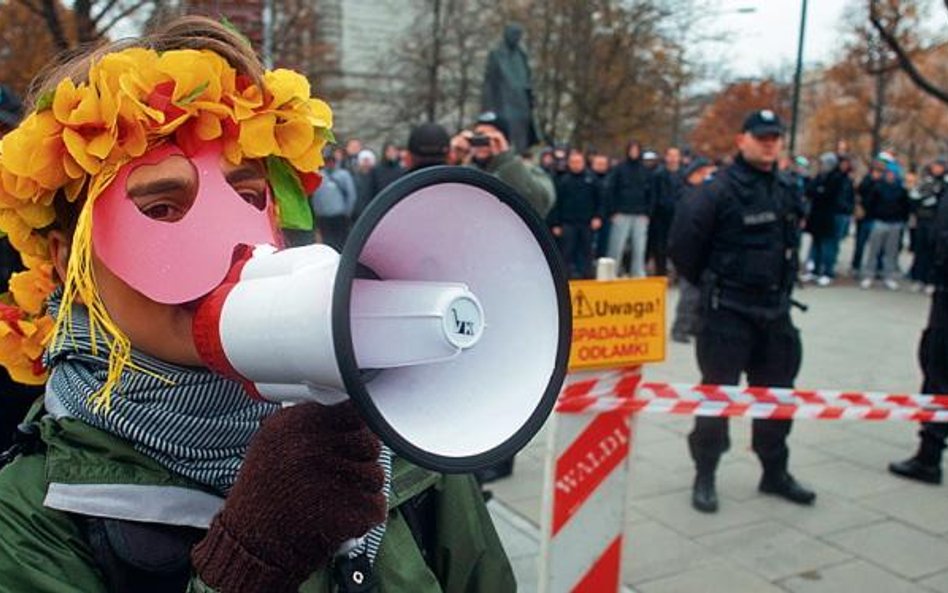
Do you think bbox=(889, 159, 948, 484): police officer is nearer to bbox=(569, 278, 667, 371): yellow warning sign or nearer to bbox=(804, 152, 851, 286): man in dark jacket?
bbox=(569, 278, 667, 371): yellow warning sign

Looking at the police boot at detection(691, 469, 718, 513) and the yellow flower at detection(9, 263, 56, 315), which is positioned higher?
the yellow flower at detection(9, 263, 56, 315)

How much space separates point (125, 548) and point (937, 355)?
507cm

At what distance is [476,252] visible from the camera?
103 centimetres

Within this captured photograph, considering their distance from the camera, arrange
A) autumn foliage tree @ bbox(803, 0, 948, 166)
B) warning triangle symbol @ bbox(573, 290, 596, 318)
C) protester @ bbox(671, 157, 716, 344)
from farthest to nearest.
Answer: autumn foliage tree @ bbox(803, 0, 948, 166) < protester @ bbox(671, 157, 716, 344) < warning triangle symbol @ bbox(573, 290, 596, 318)

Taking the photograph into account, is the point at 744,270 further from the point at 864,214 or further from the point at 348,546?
the point at 864,214

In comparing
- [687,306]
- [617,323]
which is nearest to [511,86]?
[687,306]

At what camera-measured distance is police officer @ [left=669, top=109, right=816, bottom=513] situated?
183 inches

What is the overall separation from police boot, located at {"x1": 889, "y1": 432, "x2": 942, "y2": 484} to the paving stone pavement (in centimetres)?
7

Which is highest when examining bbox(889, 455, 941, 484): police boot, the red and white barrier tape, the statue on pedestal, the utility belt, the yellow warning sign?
the statue on pedestal

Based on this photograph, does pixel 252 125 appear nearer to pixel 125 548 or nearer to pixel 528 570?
pixel 125 548

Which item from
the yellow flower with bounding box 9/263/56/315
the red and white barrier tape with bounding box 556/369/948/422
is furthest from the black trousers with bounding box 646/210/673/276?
the yellow flower with bounding box 9/263/56/315

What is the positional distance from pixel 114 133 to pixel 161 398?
1.20ft

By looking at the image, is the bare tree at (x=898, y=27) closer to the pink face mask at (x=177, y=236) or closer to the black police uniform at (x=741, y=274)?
the black police uniform at (x=741, y=274)

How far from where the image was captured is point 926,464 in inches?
207
